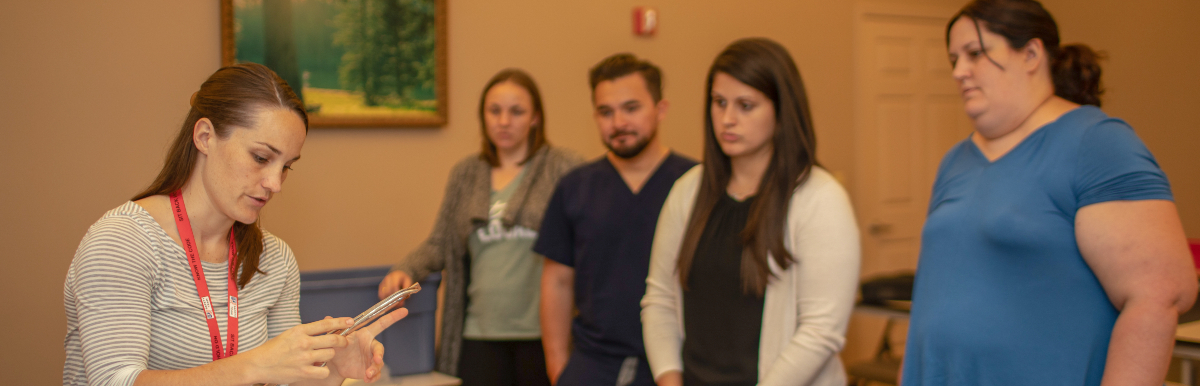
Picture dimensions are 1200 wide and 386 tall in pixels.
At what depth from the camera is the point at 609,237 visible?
2.09m

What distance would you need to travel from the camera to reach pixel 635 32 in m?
3.93

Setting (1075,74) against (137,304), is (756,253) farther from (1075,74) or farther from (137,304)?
(137,304)

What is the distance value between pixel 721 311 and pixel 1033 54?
0.77 metres

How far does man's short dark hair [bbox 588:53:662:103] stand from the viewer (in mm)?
2246

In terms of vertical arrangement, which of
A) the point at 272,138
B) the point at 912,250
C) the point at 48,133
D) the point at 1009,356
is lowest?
the point at 912,250

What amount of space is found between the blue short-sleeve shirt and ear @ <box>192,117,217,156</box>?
4.23ft

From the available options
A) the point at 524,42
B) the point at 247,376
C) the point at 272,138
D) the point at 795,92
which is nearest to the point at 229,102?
the point at 272,138

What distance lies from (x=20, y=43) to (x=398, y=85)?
1267mm

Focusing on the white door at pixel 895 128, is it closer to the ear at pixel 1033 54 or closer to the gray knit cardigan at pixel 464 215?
the gray knit cardigan at pixel 464 215

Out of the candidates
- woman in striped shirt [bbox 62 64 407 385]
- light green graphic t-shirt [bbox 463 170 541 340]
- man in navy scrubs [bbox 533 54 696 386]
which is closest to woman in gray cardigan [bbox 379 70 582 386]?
light green graphic t-shirt [bbox 463 170 541 340]

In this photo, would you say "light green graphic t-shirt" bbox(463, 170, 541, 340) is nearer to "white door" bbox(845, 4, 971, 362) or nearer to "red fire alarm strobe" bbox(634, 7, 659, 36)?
"red fire alarm strobe" bbox(634, 7, 659, 36)

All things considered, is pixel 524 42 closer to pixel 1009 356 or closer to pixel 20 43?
pixel 20 43

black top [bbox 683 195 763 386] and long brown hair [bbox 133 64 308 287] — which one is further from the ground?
long brown hair [bbox 133 64 308 287]

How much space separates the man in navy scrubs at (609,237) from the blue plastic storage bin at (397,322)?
0.35 metres
